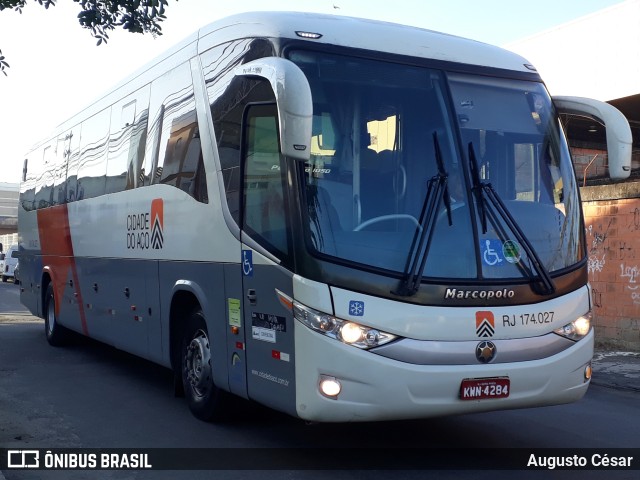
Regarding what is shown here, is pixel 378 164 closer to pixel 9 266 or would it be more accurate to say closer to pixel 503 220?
pixel 503 220

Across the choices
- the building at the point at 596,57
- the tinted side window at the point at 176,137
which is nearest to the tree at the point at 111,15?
the tinted side window at the point at 176,137

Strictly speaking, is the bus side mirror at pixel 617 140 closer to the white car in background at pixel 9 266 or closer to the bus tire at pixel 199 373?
the bus tire at pixel 199 373

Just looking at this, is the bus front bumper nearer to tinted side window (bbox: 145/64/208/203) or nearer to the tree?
tinted side window (bbox: 145/64/208/203)

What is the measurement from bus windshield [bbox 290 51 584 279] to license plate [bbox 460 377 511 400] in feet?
2.34

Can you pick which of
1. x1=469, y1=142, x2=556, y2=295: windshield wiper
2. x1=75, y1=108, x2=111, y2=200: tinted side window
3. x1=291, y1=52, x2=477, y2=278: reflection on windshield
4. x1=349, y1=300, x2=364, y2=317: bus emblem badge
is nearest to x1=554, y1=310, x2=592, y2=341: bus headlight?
x1=469, y1=142, x2=556, y2=295: windshield wiper

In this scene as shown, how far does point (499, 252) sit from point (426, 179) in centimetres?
73

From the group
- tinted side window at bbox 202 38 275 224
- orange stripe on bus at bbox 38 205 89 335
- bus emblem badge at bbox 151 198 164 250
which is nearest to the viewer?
tinted side window at bbox 202 38 275 224

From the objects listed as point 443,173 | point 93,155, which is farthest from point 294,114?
point 93,155

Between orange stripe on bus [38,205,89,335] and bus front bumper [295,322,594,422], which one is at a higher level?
orange stripe on bus [38,205,89,335]

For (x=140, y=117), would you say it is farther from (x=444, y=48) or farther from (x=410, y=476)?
(x=410, y=476)

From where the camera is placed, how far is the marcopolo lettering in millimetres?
5906

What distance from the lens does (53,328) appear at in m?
13.7

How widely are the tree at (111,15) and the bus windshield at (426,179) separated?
371 centimetres

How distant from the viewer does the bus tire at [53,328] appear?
44.7 ft
